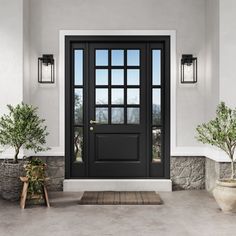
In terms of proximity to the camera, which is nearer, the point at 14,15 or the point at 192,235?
the point at 192,235

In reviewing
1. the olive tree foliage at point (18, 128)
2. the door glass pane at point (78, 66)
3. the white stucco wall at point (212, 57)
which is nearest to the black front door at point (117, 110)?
the door glass pane at point (78, 66)

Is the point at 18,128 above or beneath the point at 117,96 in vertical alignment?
beneath

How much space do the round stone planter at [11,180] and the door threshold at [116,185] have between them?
0.94 metres

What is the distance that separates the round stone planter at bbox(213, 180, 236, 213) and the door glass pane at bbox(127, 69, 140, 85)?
85.9 inches

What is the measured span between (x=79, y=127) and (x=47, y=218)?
2.01m

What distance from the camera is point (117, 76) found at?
6.37 metres

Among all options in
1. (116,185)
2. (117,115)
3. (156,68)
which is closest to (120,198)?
(116,185)

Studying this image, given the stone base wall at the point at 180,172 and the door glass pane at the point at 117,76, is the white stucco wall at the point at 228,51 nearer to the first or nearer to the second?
the stone base wall at the point at 180,172

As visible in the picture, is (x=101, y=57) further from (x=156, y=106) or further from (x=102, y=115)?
(x=156, y=106)

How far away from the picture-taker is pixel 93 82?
6.36 meters

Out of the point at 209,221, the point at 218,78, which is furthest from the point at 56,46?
the point at 209,221

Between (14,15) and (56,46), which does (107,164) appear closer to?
(56,46)

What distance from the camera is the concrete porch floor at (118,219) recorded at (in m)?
4.11

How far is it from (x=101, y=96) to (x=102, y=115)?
287 mm
